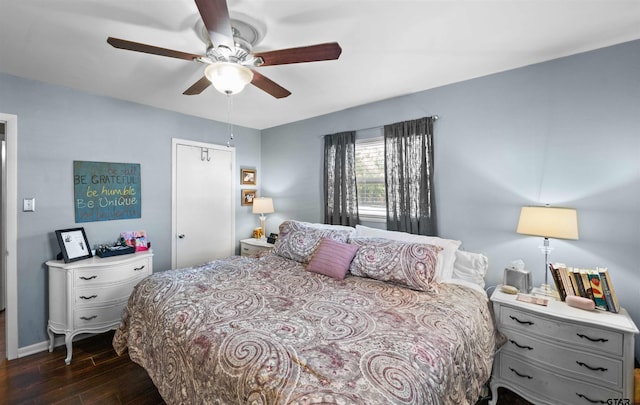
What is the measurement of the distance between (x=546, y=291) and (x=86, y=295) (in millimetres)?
3737

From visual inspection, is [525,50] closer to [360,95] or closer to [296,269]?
[360,95]

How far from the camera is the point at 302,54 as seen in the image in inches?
58.5

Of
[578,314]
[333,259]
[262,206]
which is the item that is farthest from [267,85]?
[578,314]

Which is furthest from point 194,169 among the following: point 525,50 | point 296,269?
point 525,50

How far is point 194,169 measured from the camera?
3.49 metres

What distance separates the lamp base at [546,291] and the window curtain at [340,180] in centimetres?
168

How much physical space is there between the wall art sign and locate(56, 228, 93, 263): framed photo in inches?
6.4

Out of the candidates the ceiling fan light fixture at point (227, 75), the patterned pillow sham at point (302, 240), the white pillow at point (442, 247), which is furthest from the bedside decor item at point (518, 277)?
the ceiling fan light fixture at point (227, 75)

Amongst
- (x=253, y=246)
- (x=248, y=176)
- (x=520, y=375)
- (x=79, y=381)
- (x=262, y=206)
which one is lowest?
(x=79, y=381)

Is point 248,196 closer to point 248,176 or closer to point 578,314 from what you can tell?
point 248,176

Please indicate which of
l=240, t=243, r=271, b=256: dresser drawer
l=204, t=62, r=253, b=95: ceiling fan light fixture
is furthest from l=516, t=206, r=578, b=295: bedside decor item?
l=240, t=243, r=271, b=256: dresser drawer

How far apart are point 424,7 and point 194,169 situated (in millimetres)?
3039

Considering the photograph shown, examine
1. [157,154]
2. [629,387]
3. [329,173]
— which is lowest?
[629,387]

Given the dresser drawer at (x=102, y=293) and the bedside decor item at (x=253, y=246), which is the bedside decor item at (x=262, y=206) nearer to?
the bedside decor item at (x=253, y=246)
